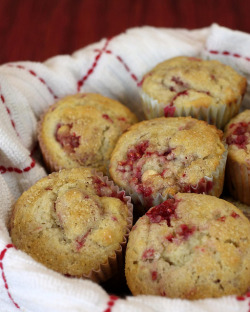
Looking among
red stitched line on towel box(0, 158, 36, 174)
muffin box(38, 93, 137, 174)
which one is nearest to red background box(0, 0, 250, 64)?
muffin box(38, 93, 137, 174)

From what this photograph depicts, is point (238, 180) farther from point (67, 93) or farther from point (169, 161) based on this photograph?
point (67, 93)

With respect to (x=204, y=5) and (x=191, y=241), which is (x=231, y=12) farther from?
(x=191, y=241)

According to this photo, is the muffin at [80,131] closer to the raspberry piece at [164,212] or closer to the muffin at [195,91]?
the muffin at [195,91]

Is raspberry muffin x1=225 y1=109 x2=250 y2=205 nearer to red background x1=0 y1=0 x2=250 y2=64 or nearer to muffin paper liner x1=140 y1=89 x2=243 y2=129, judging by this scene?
muffin paper liner x1=140 y1=89 x2=243 y2=129

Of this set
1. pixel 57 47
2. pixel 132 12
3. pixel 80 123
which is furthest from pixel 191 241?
pixel 132 12

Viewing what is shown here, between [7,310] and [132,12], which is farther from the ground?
[132,12]

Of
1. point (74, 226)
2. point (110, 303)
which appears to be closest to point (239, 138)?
point (74, 226)
